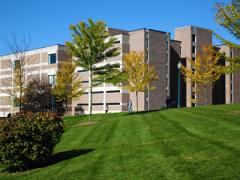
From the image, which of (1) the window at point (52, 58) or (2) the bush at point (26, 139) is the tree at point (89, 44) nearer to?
(2) the bush at point (26, 139)

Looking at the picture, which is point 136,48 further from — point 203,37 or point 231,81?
point 231,81

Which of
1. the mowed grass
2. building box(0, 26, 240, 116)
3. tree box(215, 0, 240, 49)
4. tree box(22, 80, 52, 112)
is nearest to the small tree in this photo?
tree box(215, 0, 240, 49)

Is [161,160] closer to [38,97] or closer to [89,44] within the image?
[89,44]

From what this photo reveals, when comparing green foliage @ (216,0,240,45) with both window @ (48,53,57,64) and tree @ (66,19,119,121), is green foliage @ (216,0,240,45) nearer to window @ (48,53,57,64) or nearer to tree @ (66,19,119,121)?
tree @ (66,19,119,121)

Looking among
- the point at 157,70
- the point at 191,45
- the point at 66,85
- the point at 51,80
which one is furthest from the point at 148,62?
the point at 51,80

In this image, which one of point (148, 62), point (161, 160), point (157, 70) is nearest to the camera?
point (161, 160)

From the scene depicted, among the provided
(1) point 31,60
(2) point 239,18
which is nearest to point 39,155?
(2) point 239,18

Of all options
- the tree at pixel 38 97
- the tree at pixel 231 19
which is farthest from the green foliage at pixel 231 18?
the tree at pixel 38 97

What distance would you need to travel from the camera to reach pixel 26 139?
44.0 ft

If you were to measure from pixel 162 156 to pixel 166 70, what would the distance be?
190 ft

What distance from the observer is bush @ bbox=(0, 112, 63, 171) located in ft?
43.2

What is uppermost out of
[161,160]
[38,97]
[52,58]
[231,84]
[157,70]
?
[52,58]

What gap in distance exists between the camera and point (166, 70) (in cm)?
6906

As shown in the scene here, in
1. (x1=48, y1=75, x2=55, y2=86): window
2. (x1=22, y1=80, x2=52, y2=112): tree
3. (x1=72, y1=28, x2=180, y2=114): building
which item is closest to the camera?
(x1=72, y1=28, x2=180, y2=114): building
